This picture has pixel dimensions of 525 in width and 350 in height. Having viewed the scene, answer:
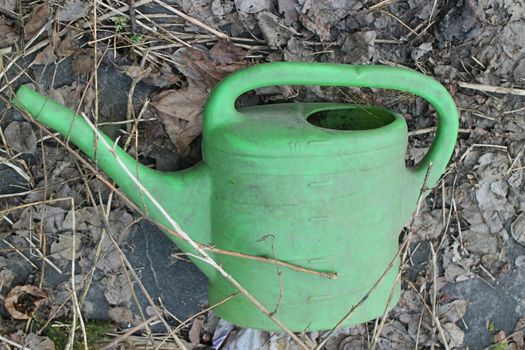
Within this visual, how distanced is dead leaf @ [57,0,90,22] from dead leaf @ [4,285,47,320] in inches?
20.7

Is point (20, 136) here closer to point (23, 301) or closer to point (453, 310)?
point (23, 301)

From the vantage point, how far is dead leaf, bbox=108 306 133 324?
1.31 m

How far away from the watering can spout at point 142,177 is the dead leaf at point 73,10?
0.65 ft

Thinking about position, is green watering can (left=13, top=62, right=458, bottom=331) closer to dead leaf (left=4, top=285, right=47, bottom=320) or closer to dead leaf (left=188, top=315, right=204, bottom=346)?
dead leaf (left=188, top=315, right=204, bottom=346)

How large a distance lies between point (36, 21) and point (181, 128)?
324 millimetres

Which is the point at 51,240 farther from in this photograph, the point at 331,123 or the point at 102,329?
the point at 331,123

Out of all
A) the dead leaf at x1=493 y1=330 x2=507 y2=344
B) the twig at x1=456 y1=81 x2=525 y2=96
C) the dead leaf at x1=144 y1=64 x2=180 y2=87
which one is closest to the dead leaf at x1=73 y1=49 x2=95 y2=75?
the dead leaf at x1=144 y1=64 x2=180 y2=87

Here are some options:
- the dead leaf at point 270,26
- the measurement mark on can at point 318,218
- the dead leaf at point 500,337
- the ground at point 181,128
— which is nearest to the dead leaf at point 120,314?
the ground at point 181,128

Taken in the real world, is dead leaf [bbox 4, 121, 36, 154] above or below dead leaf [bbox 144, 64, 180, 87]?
below

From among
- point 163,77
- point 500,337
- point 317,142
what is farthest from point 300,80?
point 500,337

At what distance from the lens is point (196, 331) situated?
134 cm

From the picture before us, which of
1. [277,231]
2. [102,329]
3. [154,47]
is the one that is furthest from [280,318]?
[154,47]

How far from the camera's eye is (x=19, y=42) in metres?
1.17

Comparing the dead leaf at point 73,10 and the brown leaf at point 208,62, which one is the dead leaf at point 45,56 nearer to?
the dead leaf at point 73,10
